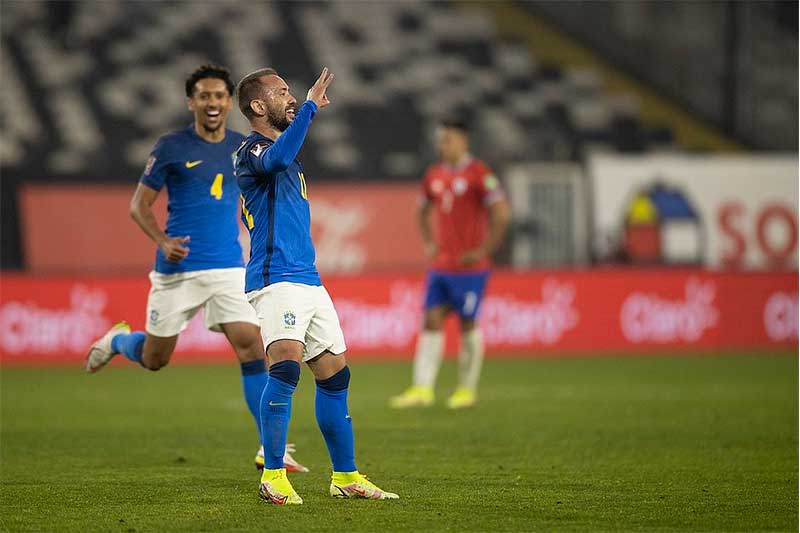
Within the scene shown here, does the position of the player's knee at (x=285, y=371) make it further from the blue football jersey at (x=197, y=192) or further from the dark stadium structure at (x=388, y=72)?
the dark stadium structure at (x=388, y=72)

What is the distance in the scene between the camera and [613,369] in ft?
54.2

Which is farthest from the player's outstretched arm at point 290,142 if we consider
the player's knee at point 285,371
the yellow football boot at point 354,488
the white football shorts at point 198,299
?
the white football shorts at point 198,299

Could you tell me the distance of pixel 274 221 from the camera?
23.3 feet

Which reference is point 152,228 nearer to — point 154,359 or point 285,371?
point 154,359

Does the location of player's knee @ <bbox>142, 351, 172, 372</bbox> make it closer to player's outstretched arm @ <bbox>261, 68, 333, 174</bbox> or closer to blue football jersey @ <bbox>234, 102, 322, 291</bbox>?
blue football jersey @ <bbox>234, 102, 322, 291</bbox>

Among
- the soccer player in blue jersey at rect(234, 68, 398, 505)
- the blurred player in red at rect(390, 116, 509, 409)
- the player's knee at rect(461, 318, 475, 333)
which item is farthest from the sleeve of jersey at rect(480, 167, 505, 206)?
the soccer player in blue jersey at rect(234, 68, 398, 505)

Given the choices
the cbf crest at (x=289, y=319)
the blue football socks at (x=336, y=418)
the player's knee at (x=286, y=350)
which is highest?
the cbf crest at (x=289, y=319)

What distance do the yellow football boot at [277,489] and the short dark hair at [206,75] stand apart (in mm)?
2579

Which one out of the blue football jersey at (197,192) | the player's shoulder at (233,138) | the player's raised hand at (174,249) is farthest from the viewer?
the player's shoulder at (233,138)

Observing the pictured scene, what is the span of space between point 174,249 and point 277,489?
188 cm

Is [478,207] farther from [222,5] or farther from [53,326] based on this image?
[222,5]

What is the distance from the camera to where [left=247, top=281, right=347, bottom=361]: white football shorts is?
22.9 feet

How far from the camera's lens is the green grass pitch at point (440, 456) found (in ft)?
21.7

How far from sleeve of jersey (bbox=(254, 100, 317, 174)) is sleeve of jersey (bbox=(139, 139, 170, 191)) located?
A: 1.77m
